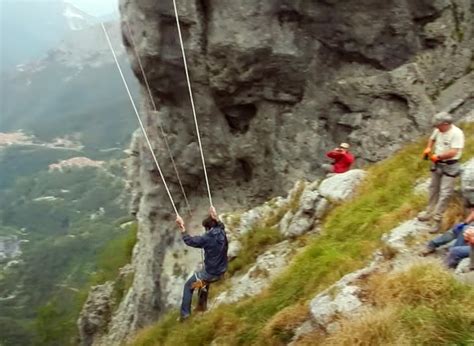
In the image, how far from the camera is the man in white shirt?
1123 cm

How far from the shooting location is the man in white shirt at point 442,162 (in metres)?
11.2

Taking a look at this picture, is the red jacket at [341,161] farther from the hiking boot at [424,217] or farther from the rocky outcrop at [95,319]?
the rocky outcrop at [95,319]

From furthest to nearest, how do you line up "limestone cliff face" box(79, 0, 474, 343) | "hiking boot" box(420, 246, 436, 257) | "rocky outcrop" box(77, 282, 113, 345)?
"rocky outcrop" box(77, 282, 113, 345)
"limestone cliff face" box(79, 0, 474, 343)
"hiking boot" box(420, 246, 436, 257)

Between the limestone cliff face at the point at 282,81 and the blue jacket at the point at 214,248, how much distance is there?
12.5 metres

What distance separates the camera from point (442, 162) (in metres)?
11.5

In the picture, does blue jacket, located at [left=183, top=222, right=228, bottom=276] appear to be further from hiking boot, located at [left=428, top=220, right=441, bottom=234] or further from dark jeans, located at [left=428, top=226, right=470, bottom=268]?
dark jeans, located at [left=428, top=226, right=470, bottom=268]

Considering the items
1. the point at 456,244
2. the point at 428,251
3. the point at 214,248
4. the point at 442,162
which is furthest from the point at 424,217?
the point at 214,248

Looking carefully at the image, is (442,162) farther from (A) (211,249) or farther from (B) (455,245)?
(A) (211,249)

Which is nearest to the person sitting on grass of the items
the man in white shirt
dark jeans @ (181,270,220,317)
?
the man in white shirt

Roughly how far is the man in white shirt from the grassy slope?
122 centimetres

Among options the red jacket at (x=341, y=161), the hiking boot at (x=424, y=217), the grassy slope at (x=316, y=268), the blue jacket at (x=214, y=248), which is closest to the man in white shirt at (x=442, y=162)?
the hiking boot at (x=424, y=217)

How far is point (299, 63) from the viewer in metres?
25.9

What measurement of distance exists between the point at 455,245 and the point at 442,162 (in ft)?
7.21

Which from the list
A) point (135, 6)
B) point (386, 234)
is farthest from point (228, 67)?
point (386, 234)
